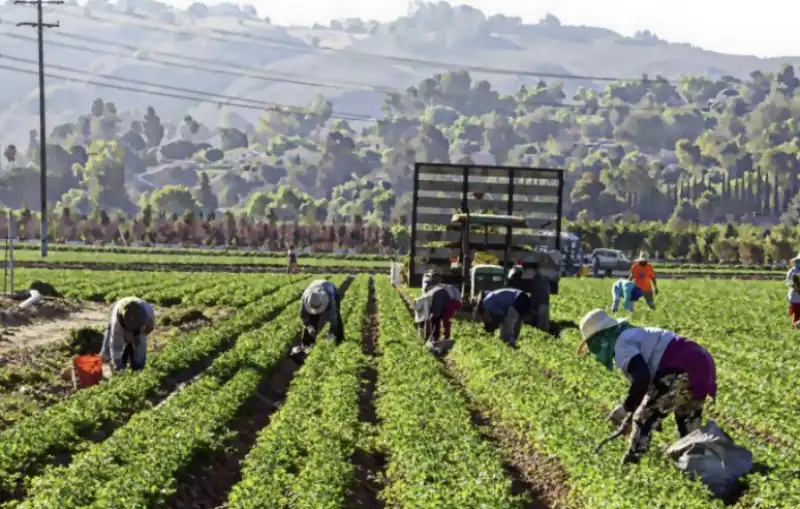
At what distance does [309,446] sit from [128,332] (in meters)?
6.55

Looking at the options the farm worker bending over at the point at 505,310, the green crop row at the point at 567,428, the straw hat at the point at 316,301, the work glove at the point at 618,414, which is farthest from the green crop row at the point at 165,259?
the work glove at the point at 618,414

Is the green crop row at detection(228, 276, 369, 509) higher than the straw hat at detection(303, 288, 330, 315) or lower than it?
lower

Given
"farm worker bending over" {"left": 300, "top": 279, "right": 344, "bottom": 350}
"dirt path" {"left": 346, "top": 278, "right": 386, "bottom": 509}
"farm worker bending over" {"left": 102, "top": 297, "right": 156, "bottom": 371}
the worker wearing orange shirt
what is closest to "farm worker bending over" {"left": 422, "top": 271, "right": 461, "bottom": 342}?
"dirt path" {"left": 346, "top": 278, "right": 386, "bottom": 509}

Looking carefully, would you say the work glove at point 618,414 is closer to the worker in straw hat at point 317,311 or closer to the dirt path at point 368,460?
the dirt path at point 368,460

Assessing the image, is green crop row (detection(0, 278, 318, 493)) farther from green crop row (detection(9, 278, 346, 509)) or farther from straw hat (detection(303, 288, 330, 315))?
straw hat (detection(303, 288, 330, 315))

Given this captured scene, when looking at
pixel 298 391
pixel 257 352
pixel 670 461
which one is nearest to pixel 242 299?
pixel 257 352

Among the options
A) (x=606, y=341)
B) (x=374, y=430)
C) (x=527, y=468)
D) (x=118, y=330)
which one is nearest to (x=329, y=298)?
(x=118, y=330)

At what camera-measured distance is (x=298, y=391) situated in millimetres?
18422

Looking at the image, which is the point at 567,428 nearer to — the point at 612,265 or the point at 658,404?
the point at 658,404

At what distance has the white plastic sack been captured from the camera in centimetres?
1223

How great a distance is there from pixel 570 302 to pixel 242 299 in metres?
10.9

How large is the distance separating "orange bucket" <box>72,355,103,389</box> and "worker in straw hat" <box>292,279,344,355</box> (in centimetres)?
429

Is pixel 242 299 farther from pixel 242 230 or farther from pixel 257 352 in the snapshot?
pixel 242 230

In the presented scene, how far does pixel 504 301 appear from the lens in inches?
940
